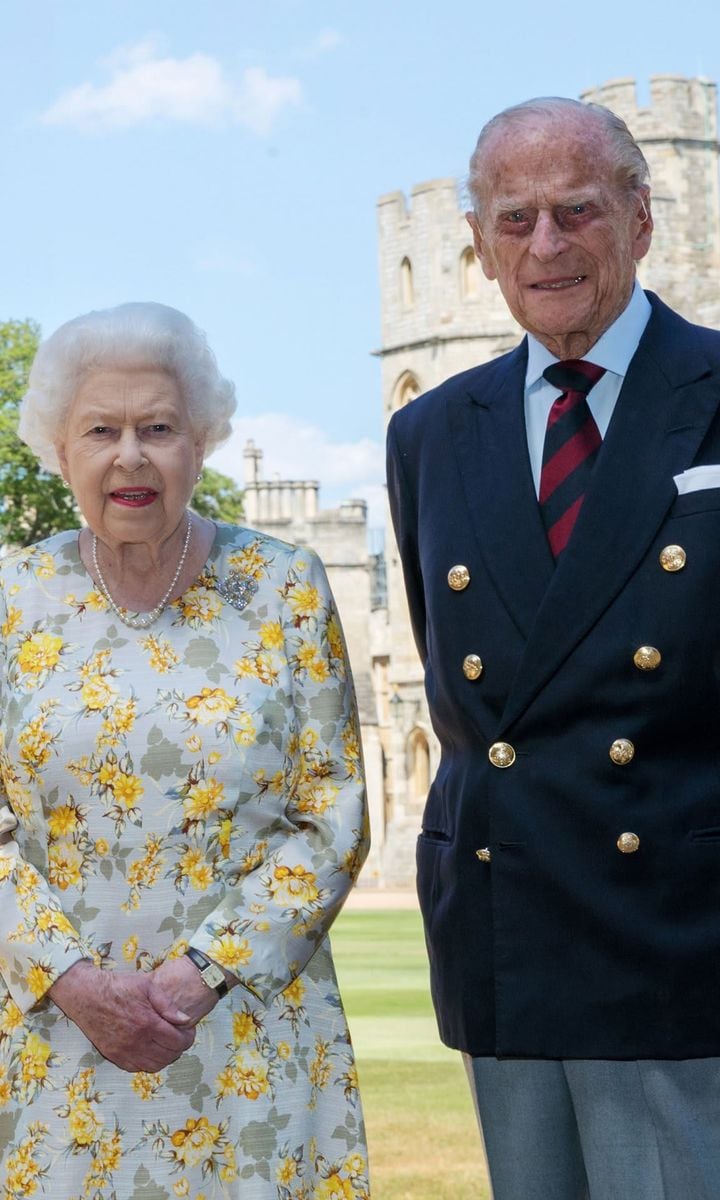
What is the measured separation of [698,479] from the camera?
334 cm

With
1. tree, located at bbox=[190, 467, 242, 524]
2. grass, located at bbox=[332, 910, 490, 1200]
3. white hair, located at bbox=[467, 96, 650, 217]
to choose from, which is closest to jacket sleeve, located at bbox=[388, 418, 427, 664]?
white hair, located at bbox=[467, 96, 650, 217]

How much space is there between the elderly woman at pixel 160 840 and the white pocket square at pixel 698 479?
2.68 feet

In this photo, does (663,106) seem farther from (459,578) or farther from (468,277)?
(459,578)

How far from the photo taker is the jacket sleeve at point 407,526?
3.79 metres

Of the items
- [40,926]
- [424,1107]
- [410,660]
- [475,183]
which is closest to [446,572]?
[475,183]

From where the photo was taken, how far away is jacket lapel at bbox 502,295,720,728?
330 cm

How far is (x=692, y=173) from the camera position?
39.3 metres

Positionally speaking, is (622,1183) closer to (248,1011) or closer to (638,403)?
(248,1011)

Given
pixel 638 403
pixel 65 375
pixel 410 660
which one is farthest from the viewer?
pixel 410 660

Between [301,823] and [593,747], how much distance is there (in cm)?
72

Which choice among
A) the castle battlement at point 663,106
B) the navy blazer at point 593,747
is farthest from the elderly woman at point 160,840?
the castle battlement at point 663,106

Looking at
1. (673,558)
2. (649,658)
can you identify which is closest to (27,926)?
(649,658)

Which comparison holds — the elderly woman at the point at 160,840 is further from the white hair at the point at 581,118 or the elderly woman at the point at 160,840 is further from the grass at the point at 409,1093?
the grass at the point at 409,1093

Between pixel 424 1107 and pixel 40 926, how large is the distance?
5.51m
